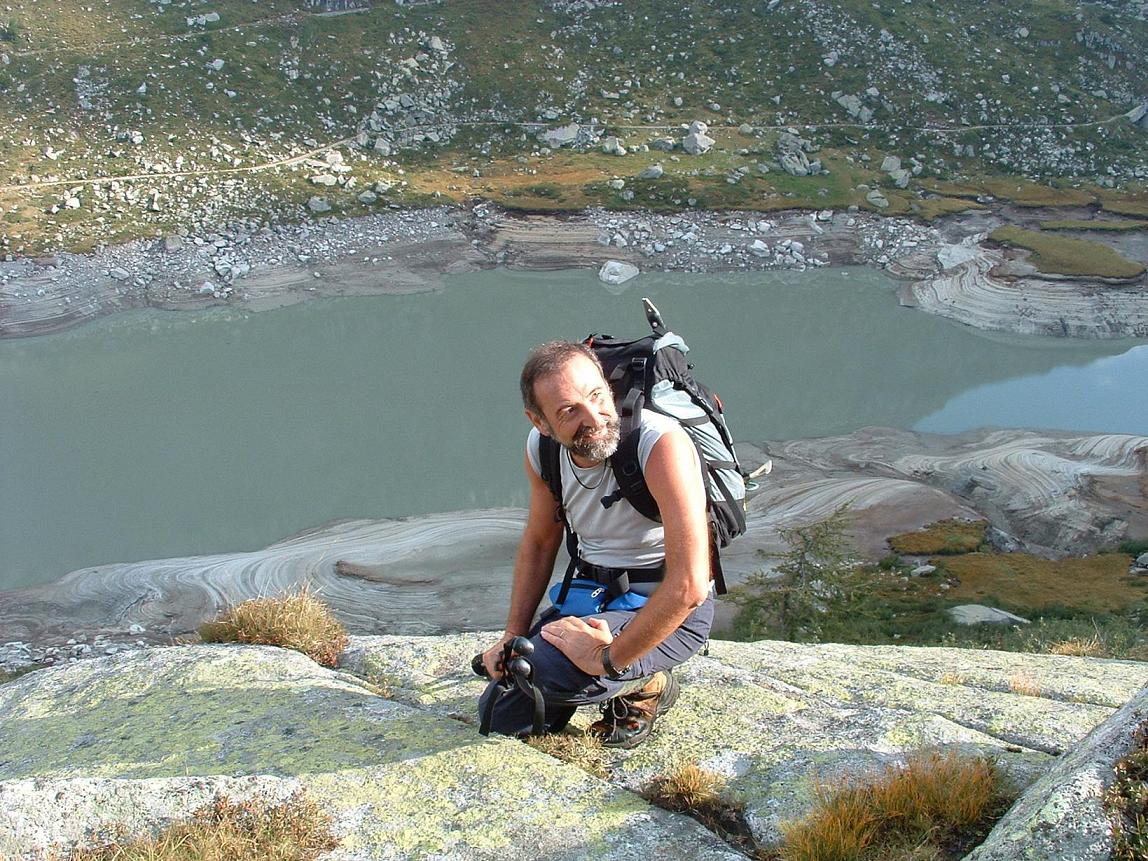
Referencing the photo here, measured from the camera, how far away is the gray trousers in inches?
211

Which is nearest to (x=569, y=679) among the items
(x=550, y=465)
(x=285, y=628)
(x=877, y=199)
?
(x=550, y=465)

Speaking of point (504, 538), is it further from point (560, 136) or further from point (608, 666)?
point (560, 136)

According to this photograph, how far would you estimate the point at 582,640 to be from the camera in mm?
5258

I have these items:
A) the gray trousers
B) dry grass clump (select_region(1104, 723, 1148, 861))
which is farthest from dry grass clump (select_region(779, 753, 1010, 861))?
the gray trousers

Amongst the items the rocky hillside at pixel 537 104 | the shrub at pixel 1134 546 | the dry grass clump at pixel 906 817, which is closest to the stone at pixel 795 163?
the rocky hillside at pixel 537 104

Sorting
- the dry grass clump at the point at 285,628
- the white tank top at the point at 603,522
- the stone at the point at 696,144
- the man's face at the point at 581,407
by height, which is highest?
the man's face at the point at 581,407

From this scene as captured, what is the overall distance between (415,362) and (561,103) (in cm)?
3162

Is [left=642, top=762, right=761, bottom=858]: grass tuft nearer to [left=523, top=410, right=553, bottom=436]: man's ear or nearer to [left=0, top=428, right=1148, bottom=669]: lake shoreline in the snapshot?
[left=523, top=410, right=553, bottom=436]: man's ear

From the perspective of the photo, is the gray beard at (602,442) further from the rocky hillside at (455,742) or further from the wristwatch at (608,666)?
the rocky hillside at (455,742)

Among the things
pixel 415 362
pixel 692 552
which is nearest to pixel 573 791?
pixel 692 552

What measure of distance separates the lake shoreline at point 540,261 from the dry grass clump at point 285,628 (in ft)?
143

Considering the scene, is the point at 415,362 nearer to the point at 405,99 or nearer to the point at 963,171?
the point at 405,99

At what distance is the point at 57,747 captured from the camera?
5.95m

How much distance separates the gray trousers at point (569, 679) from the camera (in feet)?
17.6
